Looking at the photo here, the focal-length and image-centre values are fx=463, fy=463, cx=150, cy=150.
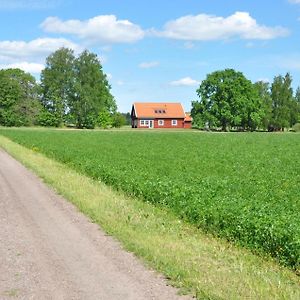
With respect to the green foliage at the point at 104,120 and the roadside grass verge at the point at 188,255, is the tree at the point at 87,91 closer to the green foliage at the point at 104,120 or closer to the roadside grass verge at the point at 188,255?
the green foliage at the point at 104,120

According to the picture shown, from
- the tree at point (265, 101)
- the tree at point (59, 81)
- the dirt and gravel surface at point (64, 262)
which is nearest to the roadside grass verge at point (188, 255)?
the dirt and gravel surface at point (64, 262)

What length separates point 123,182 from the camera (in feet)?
50.9

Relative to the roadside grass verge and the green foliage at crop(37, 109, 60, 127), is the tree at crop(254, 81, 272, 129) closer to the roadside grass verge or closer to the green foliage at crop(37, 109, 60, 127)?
the green foliage at crop(37, 109, 60, 127)

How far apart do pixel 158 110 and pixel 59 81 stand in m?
28.1

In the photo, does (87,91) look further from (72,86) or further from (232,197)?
(232,197)

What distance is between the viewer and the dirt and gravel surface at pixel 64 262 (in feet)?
19.2

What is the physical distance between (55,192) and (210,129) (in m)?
90.1

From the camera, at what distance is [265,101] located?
392 ft

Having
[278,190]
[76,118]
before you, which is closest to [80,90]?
[76,118]

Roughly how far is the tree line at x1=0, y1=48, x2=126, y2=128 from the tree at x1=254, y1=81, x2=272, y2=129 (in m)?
39.6

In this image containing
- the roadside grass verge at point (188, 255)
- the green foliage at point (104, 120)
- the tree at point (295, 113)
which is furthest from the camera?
the tree at point (295, 113)

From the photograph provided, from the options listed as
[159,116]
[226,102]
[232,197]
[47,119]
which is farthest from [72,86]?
[232,197]

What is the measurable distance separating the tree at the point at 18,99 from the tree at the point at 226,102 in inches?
1414

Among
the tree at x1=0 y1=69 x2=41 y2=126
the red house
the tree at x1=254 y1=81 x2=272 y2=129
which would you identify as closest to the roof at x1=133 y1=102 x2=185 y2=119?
the red house
